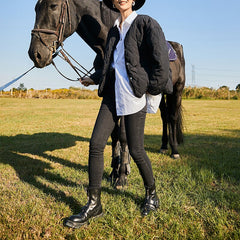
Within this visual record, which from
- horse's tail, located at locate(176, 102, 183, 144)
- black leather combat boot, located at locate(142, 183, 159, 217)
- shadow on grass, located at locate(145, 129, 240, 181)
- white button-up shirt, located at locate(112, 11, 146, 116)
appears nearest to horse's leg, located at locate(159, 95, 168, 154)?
shadow on grass, located at locate(145, 129, 240, 181)

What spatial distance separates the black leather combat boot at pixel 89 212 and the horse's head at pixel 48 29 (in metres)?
1.89

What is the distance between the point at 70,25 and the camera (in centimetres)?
368

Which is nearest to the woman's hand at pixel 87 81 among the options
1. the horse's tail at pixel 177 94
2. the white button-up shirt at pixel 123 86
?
the white button-up shirt at pixel 123 86

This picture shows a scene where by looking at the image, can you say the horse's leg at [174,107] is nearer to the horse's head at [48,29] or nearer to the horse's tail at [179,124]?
the horse's tail at [179,124]

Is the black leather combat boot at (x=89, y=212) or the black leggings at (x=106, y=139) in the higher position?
the black leggings at (x=106, y=139)

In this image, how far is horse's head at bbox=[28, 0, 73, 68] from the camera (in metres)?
3.37

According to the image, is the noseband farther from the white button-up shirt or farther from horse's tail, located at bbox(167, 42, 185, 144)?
horse's tail, located at bbox(167, 42, 185, 144)

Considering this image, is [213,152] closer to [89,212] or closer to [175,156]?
[175,156]

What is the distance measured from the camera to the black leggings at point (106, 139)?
259cm

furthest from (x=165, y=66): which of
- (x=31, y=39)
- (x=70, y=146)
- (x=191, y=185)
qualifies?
(x=70, y=146)

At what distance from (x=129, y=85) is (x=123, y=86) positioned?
0.06m

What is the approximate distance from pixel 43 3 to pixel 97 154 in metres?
2.30

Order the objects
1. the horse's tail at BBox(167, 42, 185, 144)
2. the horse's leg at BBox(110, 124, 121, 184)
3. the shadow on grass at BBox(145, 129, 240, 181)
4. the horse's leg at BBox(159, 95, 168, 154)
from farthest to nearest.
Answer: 1. the horse's leg at BBox(159, 95, 168, 154)
2. the horse's tail at BBox(167, 42, 185, 144)
3. the shadow on grass at BBox(145, 129, 240, 181)
4. the horse's leg at BBox(110, 124, 121, 184)

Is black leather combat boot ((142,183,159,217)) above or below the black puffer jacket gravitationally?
below
